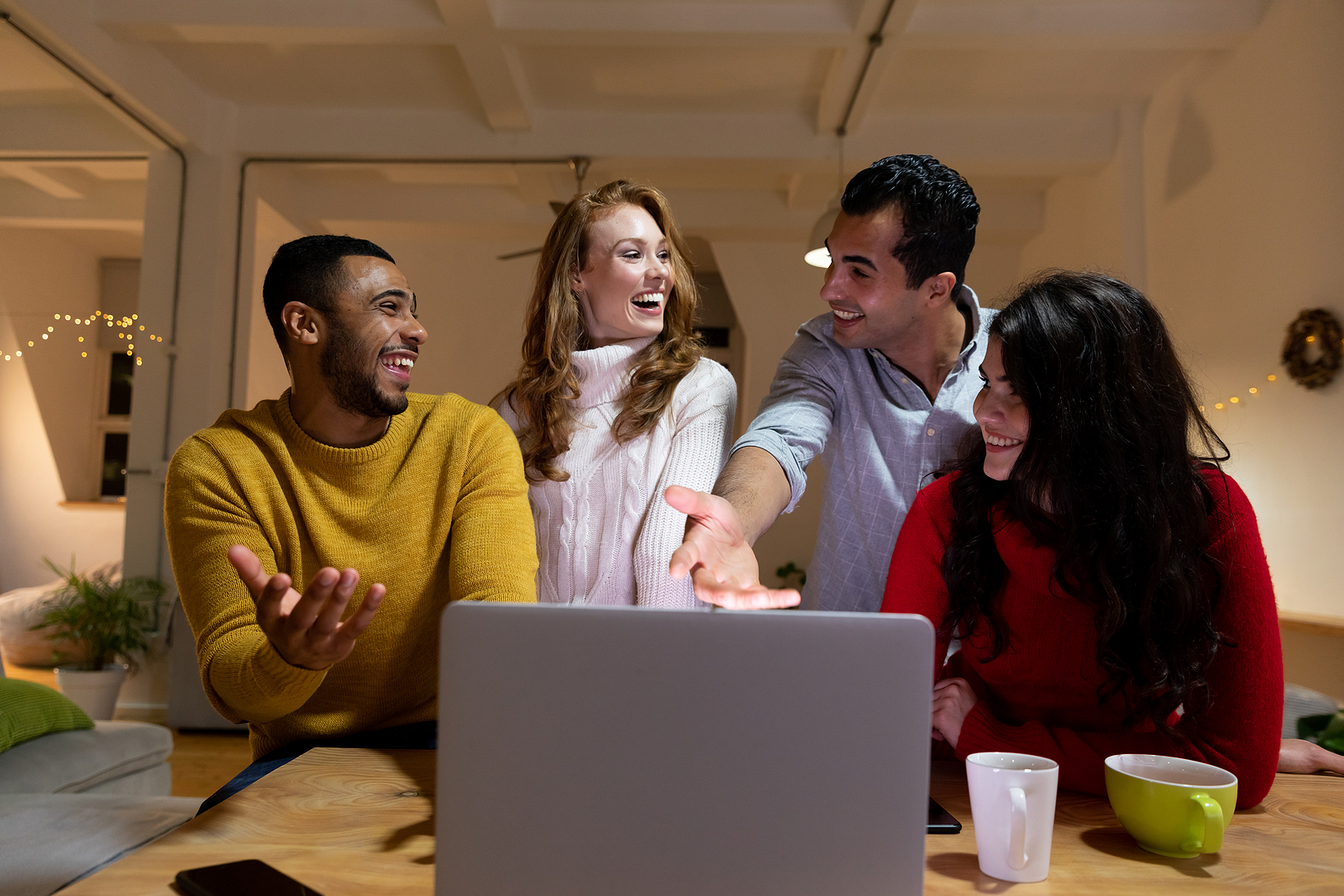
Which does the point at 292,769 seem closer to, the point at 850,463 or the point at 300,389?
the point at 300,389

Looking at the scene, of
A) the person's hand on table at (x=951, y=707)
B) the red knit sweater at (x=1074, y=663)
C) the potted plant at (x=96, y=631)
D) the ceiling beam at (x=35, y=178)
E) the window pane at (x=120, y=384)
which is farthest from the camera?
the window pane at (x=120, y=384)

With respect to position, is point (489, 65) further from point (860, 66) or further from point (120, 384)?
point (120, 384)

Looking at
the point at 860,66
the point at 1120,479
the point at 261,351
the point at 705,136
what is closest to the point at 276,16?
the point at 705,136

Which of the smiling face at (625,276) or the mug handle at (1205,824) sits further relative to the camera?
the smiling face at (625,276)

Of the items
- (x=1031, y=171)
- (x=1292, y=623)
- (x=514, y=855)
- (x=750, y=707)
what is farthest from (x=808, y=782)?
(x=1031, y=171)

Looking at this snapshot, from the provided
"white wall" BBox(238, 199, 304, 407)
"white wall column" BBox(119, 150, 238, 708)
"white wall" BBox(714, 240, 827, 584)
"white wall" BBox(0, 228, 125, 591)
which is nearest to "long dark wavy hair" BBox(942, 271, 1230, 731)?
"white wall" BBox(0, 228, 125, 591)

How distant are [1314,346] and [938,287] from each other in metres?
2.47

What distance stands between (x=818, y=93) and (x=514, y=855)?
15.3 feet

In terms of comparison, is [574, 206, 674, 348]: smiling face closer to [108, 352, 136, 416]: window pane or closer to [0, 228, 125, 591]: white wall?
[0, 228, 125, 591]: white wall

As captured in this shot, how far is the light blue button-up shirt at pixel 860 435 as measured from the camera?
1581 millimetres

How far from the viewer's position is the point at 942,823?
837 mm

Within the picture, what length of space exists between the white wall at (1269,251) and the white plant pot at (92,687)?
4.99 metres

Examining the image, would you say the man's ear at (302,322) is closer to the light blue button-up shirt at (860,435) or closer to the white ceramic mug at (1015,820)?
the light blue button-up shirt at (860,435)

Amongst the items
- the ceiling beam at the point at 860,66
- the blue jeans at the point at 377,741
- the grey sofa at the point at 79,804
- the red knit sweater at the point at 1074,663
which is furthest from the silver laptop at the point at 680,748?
the ceiling beam at the point at 860,66
